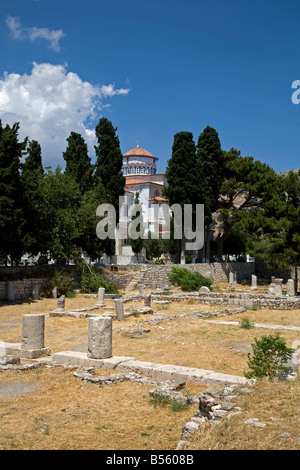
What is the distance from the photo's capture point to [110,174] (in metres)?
34.4

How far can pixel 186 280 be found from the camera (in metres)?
28.8

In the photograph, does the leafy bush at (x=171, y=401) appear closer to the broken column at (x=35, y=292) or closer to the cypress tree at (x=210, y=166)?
the broken column at (x=35, y=292)

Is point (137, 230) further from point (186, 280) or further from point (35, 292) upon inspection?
point (35, 292)

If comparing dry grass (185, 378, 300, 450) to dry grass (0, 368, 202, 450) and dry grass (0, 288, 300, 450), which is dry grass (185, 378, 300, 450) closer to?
dry grass (0, 288, 300, 450)

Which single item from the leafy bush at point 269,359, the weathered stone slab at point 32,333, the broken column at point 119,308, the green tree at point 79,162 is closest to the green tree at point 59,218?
the green tree at point 79,162

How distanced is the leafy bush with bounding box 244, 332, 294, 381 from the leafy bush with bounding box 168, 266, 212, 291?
2052 cm

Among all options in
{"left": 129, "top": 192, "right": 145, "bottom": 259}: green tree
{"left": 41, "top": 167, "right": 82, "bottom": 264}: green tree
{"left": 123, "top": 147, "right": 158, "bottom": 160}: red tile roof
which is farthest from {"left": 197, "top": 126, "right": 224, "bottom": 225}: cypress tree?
{"left": 123, "top": 147, "right": 158, "bottom": 160}: red tile roof

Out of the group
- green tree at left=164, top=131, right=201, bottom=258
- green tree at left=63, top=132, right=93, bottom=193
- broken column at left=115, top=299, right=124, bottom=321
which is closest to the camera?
broken column at left=115, top=299, right=124, bottom=321

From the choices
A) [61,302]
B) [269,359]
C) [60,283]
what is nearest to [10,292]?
[60,283]

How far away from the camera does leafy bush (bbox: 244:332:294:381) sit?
7.32m

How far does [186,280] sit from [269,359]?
21.2 metres

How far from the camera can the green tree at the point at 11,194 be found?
19.9m

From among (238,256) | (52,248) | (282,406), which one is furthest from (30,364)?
(238,256)
